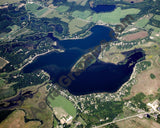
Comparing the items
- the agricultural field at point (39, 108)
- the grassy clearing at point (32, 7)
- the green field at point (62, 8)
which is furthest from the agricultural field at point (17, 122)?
the grassy clearing at point (32, 7)

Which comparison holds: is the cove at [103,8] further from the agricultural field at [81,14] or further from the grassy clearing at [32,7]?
the grassy clearing at [32,7]

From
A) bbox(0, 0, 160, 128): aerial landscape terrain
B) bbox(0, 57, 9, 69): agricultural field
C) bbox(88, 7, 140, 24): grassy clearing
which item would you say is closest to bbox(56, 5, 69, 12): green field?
bbox(0, 0, 160, 128): aerial landscape terrain

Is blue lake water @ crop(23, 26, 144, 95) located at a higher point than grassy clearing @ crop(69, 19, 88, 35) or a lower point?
lower

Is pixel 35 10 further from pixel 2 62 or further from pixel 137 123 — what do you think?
pixel 137 123

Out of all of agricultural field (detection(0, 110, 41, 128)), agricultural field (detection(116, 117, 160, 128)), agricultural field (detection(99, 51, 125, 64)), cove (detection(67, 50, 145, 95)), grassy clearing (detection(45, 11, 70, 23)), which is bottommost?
agricultural field (detection(0, 110, 41, 128))

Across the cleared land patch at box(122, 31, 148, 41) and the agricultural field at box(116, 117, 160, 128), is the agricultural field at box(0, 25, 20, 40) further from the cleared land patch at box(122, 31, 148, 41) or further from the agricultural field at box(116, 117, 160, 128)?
the agricultural field at box(116, 117, 160, 128)

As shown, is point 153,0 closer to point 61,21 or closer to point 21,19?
point 61,21

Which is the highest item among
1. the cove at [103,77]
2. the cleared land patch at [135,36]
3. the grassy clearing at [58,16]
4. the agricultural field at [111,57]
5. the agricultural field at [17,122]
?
the grassy clearing at [58,16]

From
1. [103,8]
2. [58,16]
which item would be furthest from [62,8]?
[103,8]
